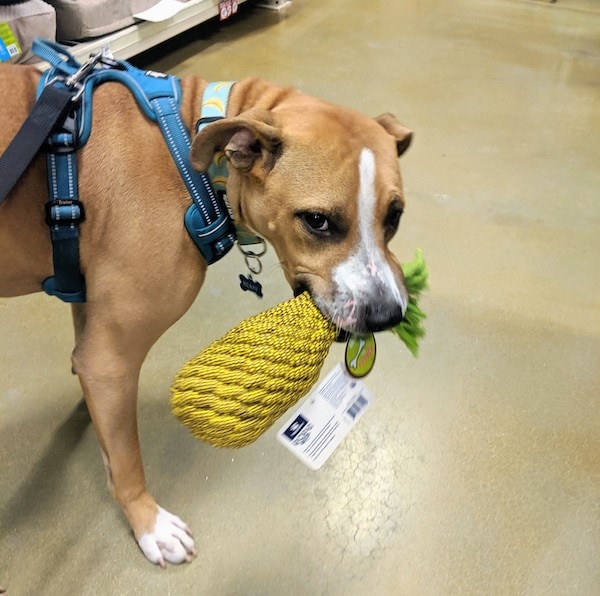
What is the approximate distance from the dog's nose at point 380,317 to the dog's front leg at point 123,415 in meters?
0.48

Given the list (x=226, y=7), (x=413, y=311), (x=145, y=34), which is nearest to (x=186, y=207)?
(x=413, y=311)

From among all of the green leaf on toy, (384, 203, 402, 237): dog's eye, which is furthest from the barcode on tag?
(384, 203, 402, 237): dog's eye

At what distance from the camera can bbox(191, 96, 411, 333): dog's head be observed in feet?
3.62

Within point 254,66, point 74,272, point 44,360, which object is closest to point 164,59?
point 254,66

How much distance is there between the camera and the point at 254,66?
11.9 ft

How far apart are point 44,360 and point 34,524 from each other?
576 mm

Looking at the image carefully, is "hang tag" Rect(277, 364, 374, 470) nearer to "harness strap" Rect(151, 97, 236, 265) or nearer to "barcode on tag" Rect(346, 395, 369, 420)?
"barcode on tag" Rect(346, 395, 369, 420)

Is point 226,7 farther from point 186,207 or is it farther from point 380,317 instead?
point 380,317

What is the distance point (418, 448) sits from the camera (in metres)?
1.73

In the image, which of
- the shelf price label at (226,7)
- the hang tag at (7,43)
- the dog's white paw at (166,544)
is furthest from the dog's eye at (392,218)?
the shelf price label at (226,7)

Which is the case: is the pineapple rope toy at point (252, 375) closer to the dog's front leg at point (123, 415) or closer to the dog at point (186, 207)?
the dog at point (186, 207)

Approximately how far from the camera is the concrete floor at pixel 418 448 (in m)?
1.46

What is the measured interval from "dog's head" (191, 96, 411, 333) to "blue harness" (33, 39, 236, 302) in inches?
3.1

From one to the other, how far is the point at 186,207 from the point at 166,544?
2.71ft
